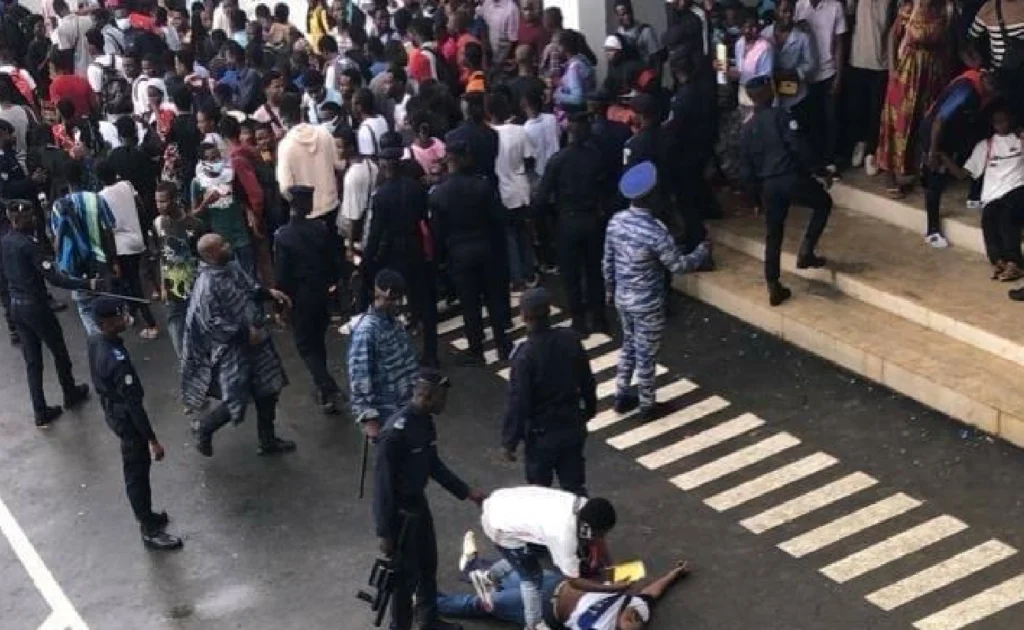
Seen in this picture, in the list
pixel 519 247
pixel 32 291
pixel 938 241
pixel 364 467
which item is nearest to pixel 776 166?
pixel 938 241

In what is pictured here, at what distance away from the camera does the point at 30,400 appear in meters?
12.9

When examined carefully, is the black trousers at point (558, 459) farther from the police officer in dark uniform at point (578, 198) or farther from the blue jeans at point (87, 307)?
the blue jeans at point (87, 307)

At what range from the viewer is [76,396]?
1272 centimetres

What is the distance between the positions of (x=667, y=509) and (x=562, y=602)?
67.3 inches

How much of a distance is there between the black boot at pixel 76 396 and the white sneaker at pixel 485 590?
5016 mm

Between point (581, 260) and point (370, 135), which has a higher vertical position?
point (370, 135)

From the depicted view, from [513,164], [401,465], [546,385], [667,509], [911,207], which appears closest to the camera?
[401,465]

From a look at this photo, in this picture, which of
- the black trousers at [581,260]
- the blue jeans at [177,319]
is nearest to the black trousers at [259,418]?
the blue jeans at [177,319]

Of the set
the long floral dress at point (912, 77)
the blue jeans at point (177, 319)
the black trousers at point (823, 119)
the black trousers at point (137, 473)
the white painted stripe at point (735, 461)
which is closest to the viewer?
the black trousers at point (137, 473)

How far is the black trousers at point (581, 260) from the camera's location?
12023 mm

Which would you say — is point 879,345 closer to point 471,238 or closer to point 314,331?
point 471,238

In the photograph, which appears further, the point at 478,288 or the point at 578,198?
the point at 478,288

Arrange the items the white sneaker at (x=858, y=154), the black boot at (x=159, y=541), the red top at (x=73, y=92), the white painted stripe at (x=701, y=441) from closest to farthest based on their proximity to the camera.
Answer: the black boot at (x=159, y=541) → the white painted stripe at (x=701, y=441) → the white sneaker at (x=858, y=154) → the red top at (x=73, y=92)

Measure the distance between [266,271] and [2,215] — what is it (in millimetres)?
2452
